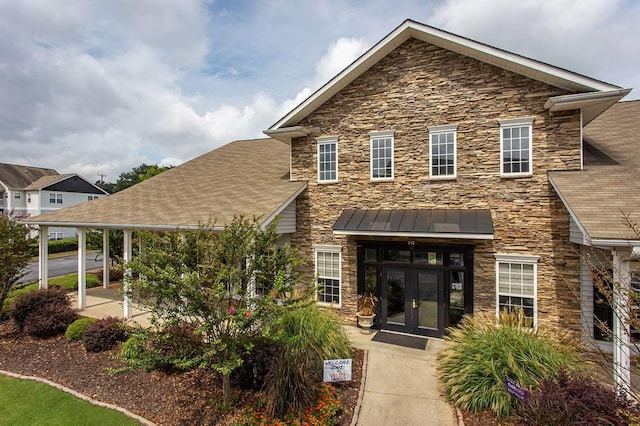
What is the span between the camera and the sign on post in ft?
25.6

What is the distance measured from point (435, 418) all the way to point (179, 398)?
5531 mm

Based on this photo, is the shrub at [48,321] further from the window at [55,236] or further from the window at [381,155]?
the window at [55,236]

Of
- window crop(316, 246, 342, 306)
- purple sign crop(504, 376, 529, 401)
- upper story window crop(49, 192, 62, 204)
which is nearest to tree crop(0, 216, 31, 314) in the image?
window crop(316, 246, 342, 306)

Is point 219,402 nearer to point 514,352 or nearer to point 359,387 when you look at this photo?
point 359,387

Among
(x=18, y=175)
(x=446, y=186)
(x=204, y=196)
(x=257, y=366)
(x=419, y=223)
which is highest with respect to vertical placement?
(x=18, y=175)

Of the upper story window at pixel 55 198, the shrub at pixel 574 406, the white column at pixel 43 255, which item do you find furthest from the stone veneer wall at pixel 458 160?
the upper story window at pixel 55 198

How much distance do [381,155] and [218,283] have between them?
26.3 ft

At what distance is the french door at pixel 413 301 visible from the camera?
11.4 m

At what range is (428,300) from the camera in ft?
37.9

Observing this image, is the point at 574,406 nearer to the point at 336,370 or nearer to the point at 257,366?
the point at 336,370

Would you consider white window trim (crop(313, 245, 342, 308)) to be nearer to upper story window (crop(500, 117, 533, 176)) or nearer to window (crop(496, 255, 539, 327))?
window (crop(496, 255, 539, 327))

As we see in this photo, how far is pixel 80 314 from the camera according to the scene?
13750mm

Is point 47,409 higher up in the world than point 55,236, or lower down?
lower down

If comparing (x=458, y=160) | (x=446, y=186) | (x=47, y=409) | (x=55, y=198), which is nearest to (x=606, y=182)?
Result: (x=458, y=160)
